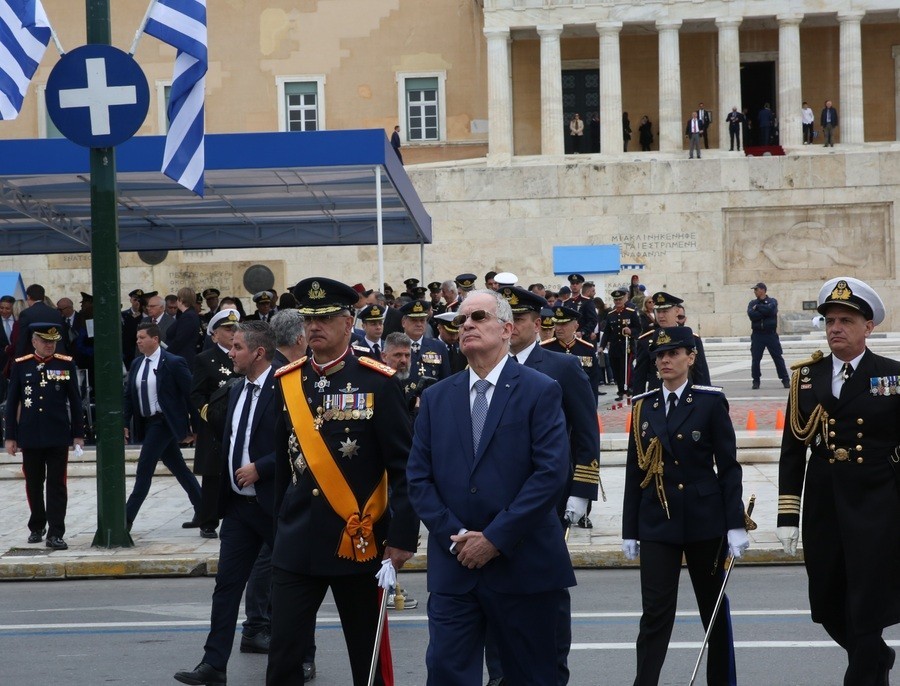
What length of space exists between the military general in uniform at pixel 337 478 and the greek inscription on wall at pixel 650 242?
35.4 metres

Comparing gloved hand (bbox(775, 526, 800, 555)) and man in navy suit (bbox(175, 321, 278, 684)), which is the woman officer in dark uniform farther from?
man in navy suit (bbox(175, 321, 278, 684))

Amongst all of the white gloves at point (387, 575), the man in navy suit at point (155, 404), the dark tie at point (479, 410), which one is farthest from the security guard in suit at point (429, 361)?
the dark tie at point (479, 410)

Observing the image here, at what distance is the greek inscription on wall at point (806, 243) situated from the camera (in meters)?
41.2

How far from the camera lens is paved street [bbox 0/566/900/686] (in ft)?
24.5

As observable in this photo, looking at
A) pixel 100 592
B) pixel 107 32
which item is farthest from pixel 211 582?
pixel 107 32

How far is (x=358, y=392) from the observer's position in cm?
600

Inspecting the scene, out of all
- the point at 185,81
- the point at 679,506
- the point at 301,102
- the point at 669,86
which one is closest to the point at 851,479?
the point at 679,506

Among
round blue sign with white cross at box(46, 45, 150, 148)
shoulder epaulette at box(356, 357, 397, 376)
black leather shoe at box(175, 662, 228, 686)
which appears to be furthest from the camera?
round blue sign with white cross at box(46, 45, 150, 148)

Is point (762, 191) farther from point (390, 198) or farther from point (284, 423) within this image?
point (284, 423)

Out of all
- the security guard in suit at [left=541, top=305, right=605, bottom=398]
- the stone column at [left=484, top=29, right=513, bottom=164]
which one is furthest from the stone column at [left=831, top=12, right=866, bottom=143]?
the security guard in suit at [left=541, top=305, right=605, bottom=398]

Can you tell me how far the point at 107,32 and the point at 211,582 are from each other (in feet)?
15.4

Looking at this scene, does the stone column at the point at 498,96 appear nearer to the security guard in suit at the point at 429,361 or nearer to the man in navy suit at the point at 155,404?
the security guard in suit at the point at 429,361

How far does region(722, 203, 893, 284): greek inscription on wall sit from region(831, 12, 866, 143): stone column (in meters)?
6.54

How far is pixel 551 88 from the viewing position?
154 feet
